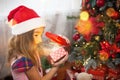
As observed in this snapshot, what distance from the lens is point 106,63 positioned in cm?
235

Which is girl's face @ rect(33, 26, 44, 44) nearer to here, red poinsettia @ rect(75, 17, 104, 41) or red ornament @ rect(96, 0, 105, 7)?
red poinsettia @ rect(75, 17, 104, 41)

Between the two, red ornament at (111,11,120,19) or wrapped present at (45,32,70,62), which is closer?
red ornament at (111,11,120,19)

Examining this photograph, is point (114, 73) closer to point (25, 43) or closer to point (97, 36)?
point (97, 36)

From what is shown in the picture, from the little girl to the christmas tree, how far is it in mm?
384

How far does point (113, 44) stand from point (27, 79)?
895 mm

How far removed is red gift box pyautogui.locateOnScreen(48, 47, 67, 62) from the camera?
2.38 m

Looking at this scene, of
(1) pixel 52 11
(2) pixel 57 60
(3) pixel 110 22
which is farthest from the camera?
(1) pixel 52 11

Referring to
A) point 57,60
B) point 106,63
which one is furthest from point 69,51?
point 106,63

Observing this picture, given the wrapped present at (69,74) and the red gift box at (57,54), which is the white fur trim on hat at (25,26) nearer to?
the red gift box at (57,54)

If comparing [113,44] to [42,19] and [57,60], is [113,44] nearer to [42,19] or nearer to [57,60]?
[57,60]

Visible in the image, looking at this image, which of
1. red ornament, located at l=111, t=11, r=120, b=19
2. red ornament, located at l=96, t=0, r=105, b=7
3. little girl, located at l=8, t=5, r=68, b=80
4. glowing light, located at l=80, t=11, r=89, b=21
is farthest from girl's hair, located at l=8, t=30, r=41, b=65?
red ornament, located at l=111, t=11, r=120, b=19

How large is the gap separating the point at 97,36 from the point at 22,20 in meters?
0.74

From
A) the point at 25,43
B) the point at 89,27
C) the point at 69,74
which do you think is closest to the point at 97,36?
the point at 89,27

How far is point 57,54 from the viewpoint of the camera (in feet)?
7.79
